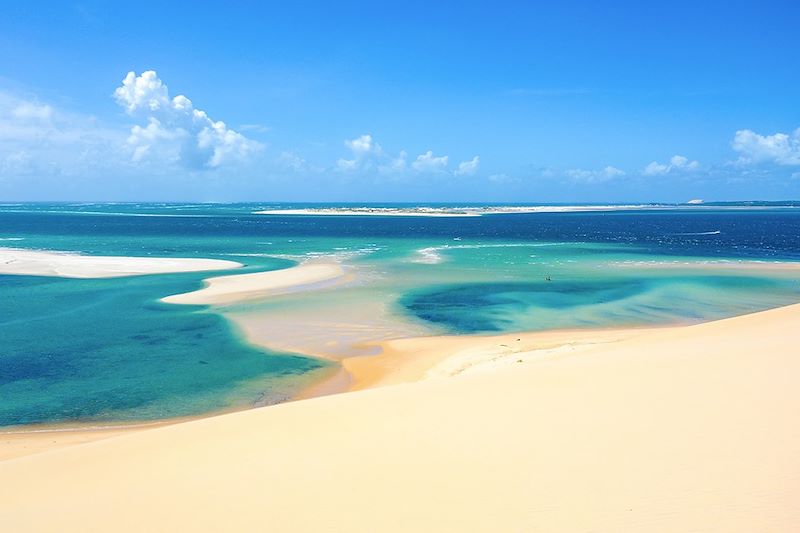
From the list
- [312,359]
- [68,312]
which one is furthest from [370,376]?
[68,312]

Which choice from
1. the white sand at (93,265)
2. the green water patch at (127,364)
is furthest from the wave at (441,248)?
the green water patch at (127,364)

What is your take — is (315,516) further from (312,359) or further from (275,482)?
(312,359)

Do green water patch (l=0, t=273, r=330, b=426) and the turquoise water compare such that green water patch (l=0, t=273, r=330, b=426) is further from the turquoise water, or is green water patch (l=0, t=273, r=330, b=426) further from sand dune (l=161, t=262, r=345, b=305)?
sand dune (l=161, t=262, r=345, b=305)

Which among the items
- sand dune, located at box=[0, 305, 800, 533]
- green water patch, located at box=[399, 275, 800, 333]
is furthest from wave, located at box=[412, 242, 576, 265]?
sand dune, located at box=[0, 305, 800, 533]

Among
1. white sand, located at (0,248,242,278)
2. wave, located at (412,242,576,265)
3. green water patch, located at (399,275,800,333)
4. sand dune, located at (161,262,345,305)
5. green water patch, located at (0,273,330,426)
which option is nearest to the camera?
green water patch, located at (0,273,330,426)

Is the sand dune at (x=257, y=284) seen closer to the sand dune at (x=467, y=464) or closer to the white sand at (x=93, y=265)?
the white sand at (x=93, y=265)

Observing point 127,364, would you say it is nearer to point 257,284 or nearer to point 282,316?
point 282,316

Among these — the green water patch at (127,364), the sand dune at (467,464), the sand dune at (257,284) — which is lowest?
the green water patch at (127,364)
